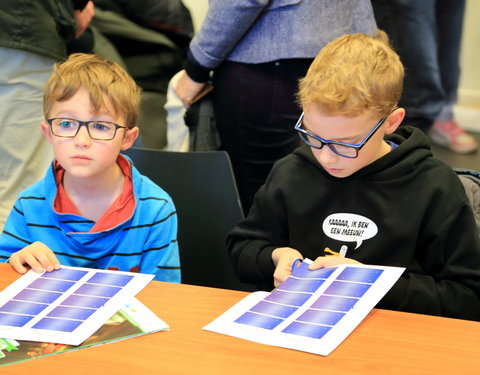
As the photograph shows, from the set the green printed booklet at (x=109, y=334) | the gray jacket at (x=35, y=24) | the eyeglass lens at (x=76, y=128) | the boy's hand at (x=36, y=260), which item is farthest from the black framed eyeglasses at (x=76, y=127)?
the gray jacket at (x=35, y=24)

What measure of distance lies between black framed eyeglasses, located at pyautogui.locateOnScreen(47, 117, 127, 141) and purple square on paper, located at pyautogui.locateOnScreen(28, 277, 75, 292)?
39 cm

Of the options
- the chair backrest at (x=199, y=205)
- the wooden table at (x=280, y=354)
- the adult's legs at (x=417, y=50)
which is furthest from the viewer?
the adult's legs at (x=417, y=50)

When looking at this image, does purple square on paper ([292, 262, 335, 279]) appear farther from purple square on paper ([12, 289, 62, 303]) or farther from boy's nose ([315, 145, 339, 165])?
purple square on paper ([12, 289, 62, 303])

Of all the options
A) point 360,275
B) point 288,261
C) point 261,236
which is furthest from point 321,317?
point 261,236

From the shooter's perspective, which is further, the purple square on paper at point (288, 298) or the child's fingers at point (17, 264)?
the child's fingers at point (17, 264)

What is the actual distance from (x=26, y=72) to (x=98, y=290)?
1.65 meters

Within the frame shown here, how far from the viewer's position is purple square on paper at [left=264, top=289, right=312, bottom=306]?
127cm

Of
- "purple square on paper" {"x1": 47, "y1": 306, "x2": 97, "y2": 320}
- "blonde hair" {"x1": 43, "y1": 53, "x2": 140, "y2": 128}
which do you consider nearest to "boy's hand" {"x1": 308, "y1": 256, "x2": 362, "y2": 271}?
"purple square on paper" {"x1": 47, "y1": 306, "x2": 97, "y2": 320}

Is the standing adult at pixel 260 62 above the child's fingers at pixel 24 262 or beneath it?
above

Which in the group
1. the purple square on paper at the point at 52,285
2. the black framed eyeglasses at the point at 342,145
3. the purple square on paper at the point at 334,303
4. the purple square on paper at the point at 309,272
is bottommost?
the purple square on paper at the point at 334,303

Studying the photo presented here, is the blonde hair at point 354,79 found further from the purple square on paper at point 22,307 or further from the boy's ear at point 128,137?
the purple square on paper at point 22,307

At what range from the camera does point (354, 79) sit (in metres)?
1.42

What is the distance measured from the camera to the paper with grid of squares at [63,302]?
3.96 feet

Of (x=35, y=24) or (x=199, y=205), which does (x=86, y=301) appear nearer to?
(x=199, y=205)
